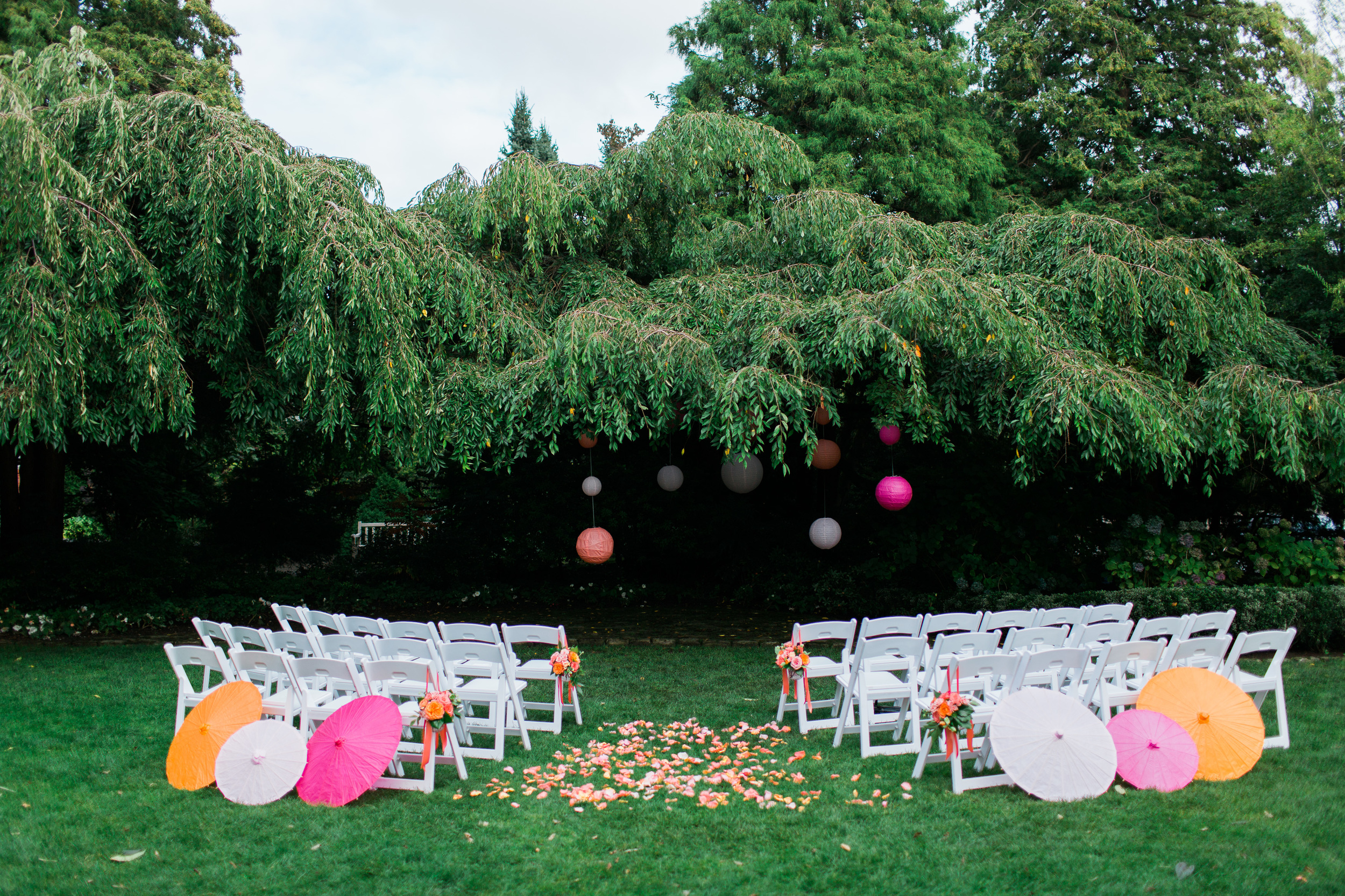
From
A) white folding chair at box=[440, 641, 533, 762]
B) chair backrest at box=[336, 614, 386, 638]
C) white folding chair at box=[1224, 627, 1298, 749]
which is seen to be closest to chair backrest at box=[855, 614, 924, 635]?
white folding chair at box=[1224, 627, 1298, 749]

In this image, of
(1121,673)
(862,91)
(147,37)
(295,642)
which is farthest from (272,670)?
(147,37)

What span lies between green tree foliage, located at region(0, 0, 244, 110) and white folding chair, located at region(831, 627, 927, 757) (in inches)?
545

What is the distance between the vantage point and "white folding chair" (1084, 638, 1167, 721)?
4.93m

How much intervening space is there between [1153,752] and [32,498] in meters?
13.1

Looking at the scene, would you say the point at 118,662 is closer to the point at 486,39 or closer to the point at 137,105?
the point at 137,105

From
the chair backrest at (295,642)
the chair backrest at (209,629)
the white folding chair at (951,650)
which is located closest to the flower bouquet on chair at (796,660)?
the white folding chair at (951,650)

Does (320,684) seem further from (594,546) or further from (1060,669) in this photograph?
(1060,669)

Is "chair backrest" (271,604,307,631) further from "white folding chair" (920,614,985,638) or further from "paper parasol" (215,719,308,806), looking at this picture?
"white folding chair" (920,614,985,638)

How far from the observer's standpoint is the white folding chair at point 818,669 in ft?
19.2

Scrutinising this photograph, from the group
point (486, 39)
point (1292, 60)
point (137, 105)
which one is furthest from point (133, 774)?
point (1292, 60)

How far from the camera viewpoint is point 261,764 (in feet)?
14.5

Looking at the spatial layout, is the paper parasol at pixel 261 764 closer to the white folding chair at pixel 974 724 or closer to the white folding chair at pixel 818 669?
the white folding chair at pixel 818 669

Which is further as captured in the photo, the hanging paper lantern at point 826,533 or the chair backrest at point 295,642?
the hanging paper lantern at point 826,533

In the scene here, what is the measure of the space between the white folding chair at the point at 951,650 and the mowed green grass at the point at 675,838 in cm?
53
